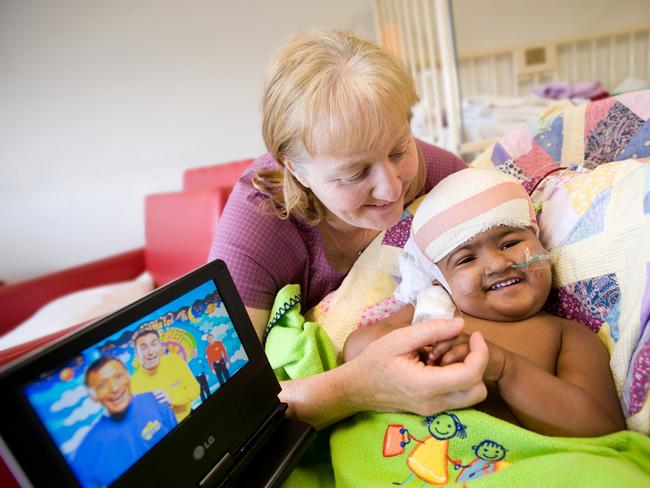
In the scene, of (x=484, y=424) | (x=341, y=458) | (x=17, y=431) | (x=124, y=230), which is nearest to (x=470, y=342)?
(x=484, y=424)

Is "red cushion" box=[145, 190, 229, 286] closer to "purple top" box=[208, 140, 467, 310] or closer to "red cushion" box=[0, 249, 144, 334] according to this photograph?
"red cushion" box=[0, 249, 144, 334]

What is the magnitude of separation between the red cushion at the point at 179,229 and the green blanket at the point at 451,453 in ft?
3.98

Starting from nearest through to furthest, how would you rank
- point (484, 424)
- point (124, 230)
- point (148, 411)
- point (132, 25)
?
point (148, 411) < point (484, 424) < point (132, 25) < point (124, 230)

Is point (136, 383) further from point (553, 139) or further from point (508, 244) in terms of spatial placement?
point (553, 139)

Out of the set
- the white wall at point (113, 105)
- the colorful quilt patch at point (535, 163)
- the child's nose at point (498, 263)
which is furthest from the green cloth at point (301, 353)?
the white wall at point (113, 105)

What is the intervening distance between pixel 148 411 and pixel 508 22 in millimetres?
3568

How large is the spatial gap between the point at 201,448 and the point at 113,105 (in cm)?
281

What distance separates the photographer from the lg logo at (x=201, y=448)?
1.71 ft

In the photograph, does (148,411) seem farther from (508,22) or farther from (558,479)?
(508,22)

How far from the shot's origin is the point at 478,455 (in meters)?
0.62

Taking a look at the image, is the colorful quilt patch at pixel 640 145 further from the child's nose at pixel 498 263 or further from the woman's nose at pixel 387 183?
the woman's nose at pixel 387 183

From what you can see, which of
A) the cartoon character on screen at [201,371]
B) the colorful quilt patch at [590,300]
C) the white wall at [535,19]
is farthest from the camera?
the white wall at [535,19]


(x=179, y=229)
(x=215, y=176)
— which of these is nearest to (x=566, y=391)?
(x=179, y=229)

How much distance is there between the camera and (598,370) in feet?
2.14
